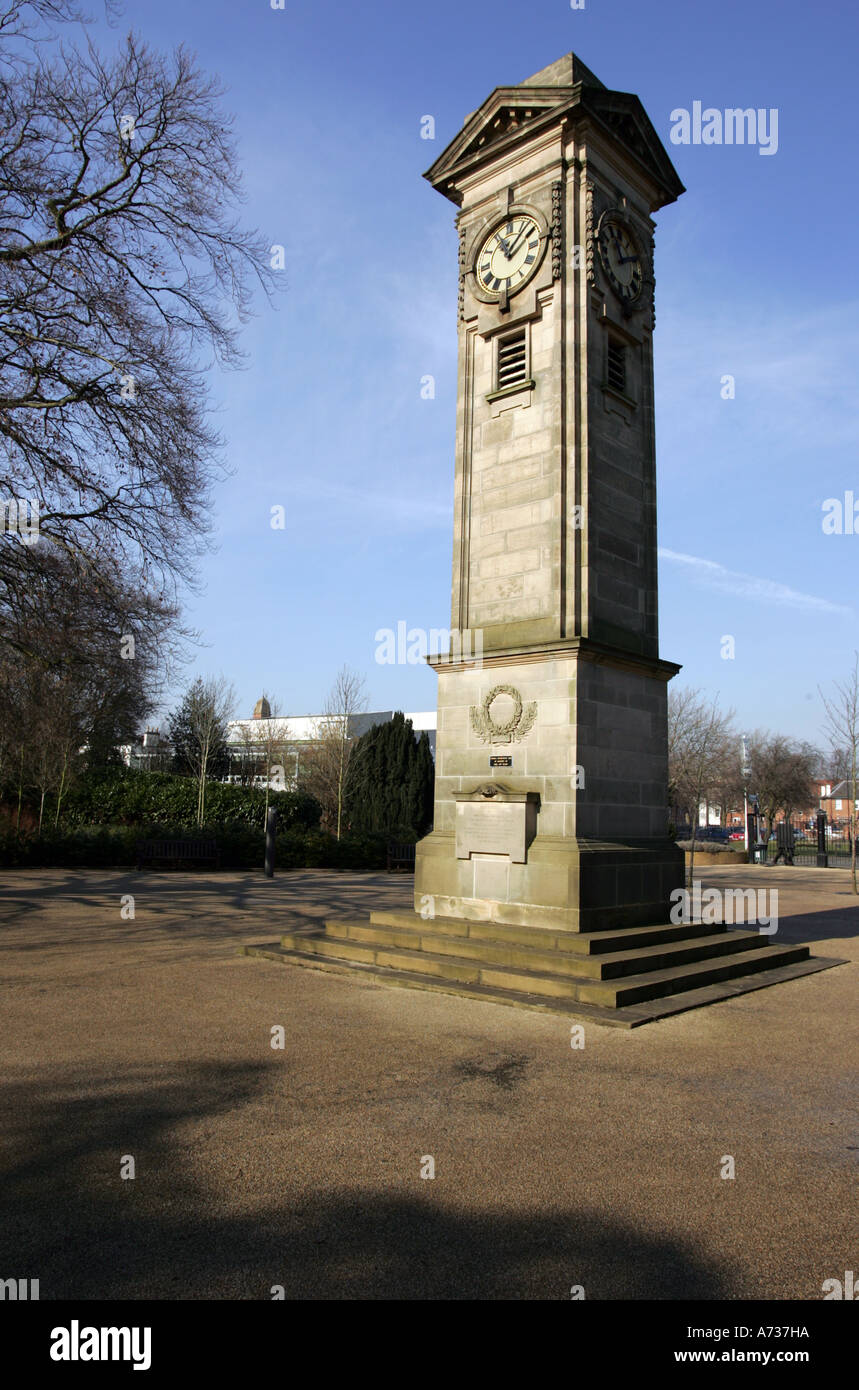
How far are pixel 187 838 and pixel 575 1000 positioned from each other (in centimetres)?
1874

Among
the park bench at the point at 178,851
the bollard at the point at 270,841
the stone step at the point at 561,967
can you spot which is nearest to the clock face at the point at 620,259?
the stone step at the point at 561,967

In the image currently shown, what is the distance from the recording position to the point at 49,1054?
6.45 metres

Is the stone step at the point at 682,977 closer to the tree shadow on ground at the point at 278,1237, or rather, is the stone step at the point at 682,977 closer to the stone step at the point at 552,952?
the stone step at the point at 552,952

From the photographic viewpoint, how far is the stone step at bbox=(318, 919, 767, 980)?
886 centimetres

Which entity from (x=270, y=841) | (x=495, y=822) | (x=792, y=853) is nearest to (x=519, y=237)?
(x=495, y=822)

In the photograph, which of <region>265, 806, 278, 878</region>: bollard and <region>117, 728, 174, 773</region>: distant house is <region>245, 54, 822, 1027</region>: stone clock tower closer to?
<region>265, 806, 278, 878</region>: bollard

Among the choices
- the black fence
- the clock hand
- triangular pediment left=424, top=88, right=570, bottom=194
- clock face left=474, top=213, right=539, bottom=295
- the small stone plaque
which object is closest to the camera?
the small stone plaque

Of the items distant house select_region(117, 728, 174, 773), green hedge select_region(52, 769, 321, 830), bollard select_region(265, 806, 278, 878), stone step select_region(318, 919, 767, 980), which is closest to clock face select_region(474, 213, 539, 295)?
stone step select_region(318, 919, 767, 980)

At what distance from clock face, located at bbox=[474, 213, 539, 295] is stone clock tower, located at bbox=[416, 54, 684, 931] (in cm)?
3

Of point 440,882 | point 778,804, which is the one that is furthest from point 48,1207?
point 778,804

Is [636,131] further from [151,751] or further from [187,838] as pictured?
[151,751]

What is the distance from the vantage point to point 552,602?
35.3 feet

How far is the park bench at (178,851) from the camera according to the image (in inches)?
924
